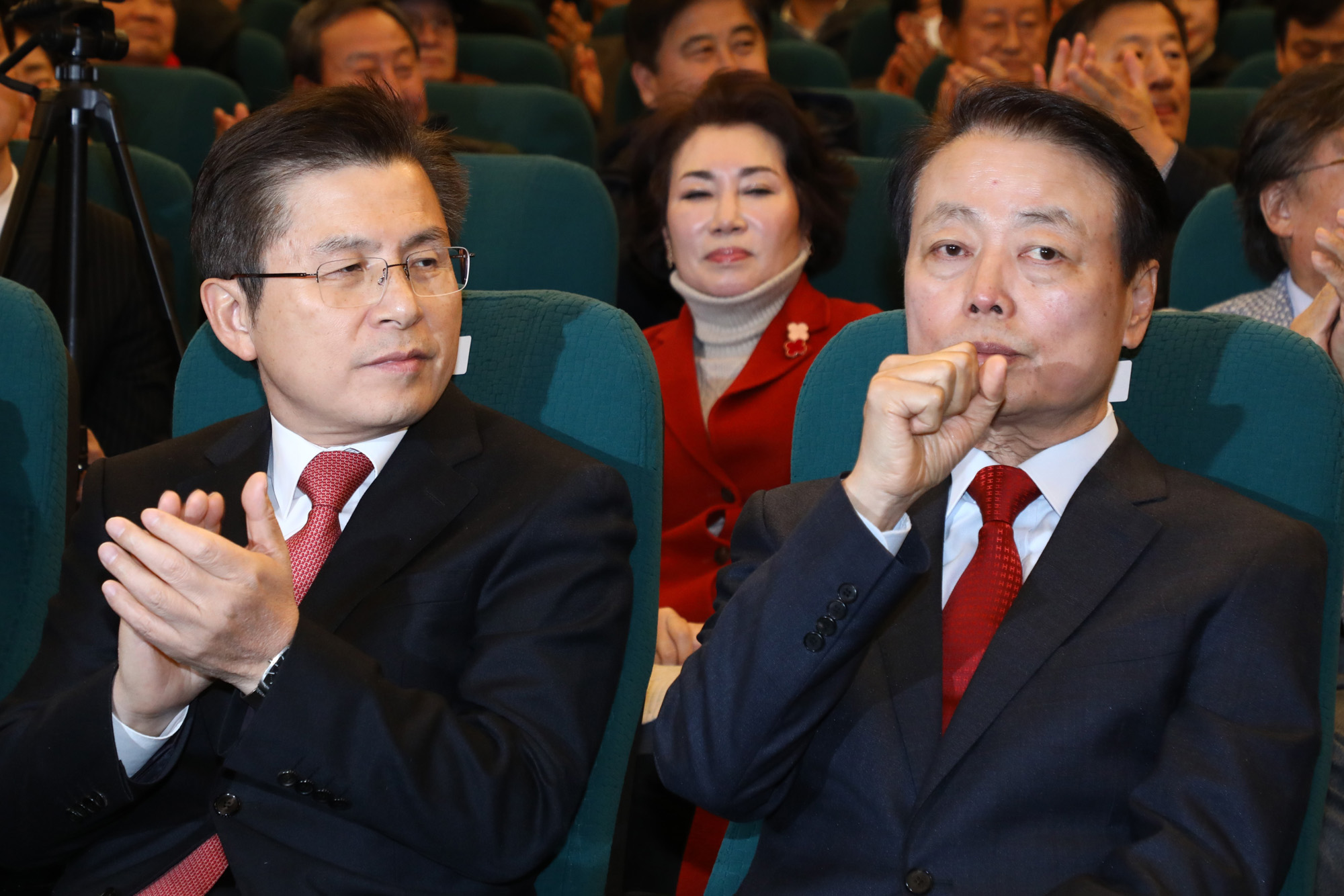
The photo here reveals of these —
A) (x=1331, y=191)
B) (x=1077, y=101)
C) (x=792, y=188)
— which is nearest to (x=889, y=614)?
(x=1077, y=101)

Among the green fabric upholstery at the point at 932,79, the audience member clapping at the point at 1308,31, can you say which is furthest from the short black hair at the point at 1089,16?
the green fabric upholstery at the point at 932,79

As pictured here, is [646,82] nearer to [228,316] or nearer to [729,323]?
[729,323]

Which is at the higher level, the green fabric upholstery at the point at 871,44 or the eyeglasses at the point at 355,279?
the eyeglasses at the point at 355,279

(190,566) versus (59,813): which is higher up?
(190,566)

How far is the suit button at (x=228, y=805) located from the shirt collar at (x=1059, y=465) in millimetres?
796

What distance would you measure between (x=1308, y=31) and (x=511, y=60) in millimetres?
2536

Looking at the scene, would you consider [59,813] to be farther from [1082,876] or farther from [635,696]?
[1082,876]

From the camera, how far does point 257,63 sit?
14.9 feet

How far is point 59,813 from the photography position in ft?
4.59

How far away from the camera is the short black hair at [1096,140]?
1452mm

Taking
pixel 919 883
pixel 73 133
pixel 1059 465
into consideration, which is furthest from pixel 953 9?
pixel 919 883

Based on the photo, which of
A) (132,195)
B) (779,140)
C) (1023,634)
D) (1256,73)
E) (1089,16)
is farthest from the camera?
(1256,73)

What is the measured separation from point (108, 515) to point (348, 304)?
0.37 meters

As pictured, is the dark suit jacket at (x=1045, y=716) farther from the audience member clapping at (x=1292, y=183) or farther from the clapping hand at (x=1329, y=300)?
the audience member clapping at (x=1292, y=183)
